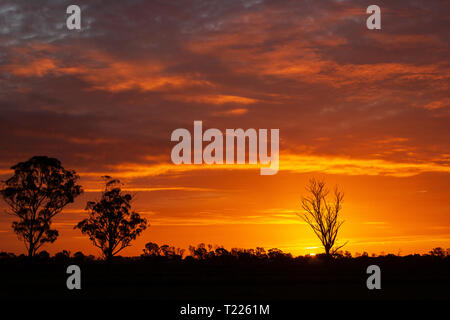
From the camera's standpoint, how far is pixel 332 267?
138 feet

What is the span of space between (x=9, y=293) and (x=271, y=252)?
4911cm

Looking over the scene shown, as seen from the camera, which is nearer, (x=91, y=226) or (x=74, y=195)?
(x=74, y=195)

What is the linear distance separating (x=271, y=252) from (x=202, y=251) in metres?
11.1

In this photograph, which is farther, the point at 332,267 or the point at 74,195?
the point at 74,195
